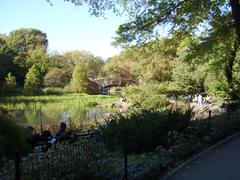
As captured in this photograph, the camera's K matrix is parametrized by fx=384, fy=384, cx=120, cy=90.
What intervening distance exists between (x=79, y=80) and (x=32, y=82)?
7261 millimetres

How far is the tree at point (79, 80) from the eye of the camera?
60.2 m

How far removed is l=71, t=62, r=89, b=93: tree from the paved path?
165 feet

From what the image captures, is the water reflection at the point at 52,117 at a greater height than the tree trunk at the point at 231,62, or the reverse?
the tree trunk at the point at 231,62

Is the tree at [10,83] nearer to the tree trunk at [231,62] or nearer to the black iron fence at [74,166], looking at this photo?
the tree trunk at [231,62]

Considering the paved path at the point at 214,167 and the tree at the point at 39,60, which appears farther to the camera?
the tree at the point at 39,60

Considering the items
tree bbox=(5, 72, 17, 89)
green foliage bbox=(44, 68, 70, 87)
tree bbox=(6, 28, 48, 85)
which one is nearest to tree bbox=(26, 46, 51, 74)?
green foliage bbox=(44, 68, 70, 87)

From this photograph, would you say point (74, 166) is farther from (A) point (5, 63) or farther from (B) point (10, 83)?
(A) point (5, 63)

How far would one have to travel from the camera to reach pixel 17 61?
6450 centimetres

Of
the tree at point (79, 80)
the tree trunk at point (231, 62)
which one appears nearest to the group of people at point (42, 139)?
the tree trunk at point (231, 62)

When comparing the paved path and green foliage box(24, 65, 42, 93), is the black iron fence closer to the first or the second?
the paved path

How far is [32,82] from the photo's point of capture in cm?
5872

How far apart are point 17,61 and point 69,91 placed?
10912mm

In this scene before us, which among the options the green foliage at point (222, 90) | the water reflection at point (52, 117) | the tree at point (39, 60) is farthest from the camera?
the tree at point (39, 60)

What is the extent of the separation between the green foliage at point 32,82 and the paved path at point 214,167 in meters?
50.1
